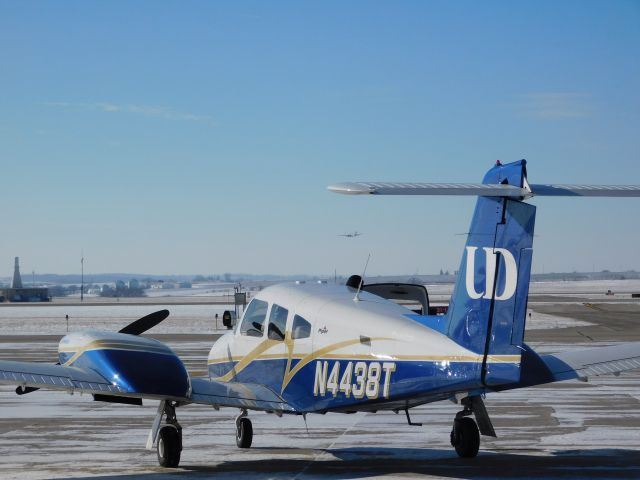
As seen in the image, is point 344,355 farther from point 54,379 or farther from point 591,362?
point 54,379

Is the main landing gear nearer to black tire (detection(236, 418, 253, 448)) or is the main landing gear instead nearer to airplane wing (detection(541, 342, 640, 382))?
airplane wing (detection(541, 342, 640, 382))

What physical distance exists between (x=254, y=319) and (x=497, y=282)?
526 cm

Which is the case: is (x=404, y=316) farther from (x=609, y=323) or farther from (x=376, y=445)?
(x=609, y=323)

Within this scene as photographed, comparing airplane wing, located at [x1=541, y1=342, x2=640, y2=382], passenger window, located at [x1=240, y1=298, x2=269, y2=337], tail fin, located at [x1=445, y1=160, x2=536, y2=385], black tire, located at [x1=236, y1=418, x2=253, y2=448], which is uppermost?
tail fin, located at [x1=445, y1=160, x2=536, y2=385]

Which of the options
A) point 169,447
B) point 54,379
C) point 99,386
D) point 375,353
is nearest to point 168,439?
point 169,447

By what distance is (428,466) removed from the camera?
14570 mm

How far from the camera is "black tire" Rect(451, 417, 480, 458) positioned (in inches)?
588

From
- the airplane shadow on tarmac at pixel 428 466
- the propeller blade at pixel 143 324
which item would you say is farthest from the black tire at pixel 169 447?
the propeller blade at pixel 143 324

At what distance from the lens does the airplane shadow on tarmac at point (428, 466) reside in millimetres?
13914

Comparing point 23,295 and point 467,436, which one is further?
point 23,295

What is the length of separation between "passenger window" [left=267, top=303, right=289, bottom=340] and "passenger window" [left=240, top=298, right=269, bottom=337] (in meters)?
0.28

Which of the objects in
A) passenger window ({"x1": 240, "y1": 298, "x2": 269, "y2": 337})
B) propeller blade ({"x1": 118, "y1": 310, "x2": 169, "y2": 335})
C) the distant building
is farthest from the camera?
the distant building

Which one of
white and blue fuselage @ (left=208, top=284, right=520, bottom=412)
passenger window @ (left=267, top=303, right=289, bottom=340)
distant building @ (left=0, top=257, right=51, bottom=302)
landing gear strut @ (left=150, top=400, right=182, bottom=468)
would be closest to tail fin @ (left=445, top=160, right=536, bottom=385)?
white and blue fuselage @ (left=208, top=284, right=520, bottom=412)

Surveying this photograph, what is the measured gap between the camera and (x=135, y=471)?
14.4 meters
